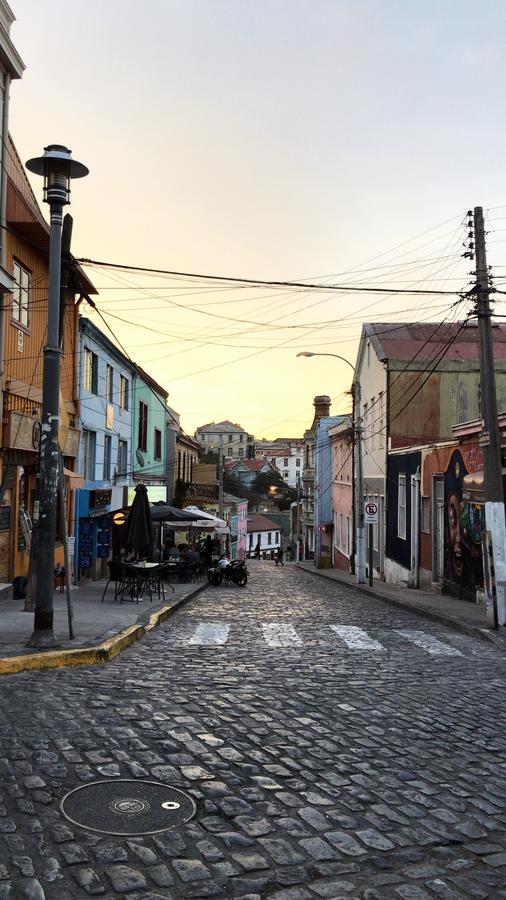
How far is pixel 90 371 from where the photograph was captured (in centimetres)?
2391

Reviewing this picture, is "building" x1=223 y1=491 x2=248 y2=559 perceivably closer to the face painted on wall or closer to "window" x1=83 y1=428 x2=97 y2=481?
"window" x1=83 y1=428 x2=97 y2=481

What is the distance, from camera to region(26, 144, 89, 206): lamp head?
9.32 m

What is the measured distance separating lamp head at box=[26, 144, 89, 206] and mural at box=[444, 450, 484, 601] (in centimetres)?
1029

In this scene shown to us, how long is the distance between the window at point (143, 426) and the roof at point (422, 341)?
10445 millimetres

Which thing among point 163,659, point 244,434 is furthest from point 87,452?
point 244,434

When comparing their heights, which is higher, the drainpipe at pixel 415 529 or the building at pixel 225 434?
the building at pixel 225 434

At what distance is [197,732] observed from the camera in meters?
6.19

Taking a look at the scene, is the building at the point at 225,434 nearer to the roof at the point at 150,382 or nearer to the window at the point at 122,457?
the roof at the point at 150,382

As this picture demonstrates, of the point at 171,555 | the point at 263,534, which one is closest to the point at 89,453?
the point at 171,555

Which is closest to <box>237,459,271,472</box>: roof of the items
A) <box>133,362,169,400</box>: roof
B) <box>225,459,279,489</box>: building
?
<box>225,459,279,489</box>: building

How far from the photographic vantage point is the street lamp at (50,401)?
9.21 metres

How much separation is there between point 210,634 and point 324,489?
40.7m

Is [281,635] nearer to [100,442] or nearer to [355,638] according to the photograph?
[355,638]

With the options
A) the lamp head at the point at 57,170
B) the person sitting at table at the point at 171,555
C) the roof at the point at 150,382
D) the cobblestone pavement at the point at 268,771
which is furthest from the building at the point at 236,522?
the cobblestone pavement at the point at 268,771
